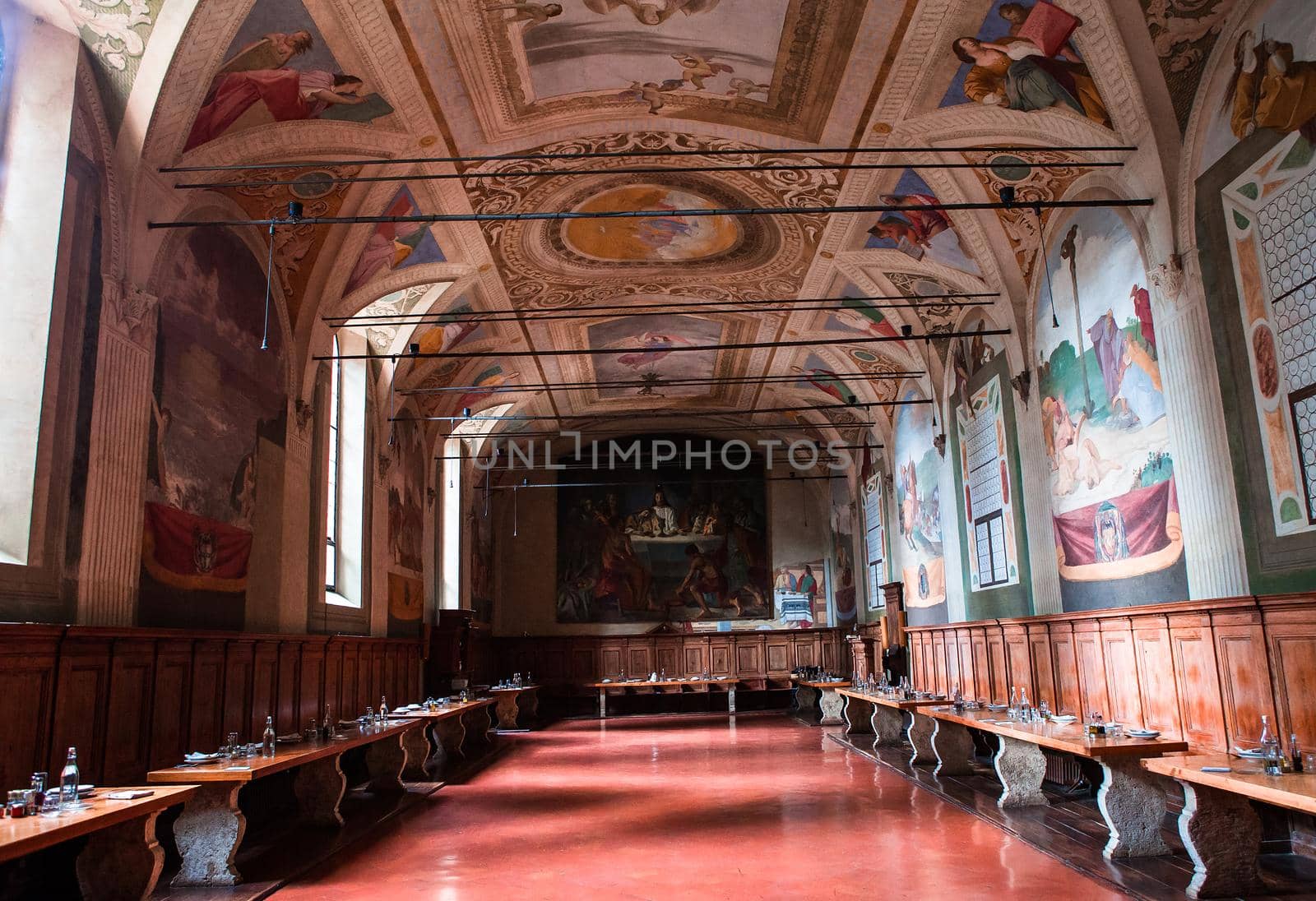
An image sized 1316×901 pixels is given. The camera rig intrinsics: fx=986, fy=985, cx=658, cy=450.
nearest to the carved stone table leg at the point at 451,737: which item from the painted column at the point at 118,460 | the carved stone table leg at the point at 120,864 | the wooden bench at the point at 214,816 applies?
the wooden bench at the point at 214,816

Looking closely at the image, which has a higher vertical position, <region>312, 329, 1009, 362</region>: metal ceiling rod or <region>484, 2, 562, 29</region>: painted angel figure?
<region>484, 2, 562, 29</region>: painted angel figure

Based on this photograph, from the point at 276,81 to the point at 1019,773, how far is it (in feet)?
33.4

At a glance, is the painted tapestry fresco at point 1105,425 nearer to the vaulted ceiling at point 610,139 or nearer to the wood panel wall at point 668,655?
the vaulted ceiling at point 610,139

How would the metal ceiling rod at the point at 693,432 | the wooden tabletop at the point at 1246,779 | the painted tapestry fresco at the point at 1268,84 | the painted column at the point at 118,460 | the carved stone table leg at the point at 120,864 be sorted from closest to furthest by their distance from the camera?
the wooden tabletop at the point at 1246,779 → the carved stone table leg at the point at 120,864 → the painted tapestry fresco at the point at 1268,84 → the painted column at the point at 118,460 → the metal ceiling rod at the point at 693,432

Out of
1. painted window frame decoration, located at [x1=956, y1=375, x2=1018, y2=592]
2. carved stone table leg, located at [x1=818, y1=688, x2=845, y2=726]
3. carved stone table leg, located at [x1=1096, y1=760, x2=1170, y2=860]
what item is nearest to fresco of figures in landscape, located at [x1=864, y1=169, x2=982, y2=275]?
painted window frame decoration, located at [x1=956, y1=375, x2=1018, y2=592]

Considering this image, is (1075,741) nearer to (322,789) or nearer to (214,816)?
(214,816)

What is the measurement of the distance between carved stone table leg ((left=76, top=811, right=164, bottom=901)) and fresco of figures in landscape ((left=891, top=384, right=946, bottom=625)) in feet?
47.0

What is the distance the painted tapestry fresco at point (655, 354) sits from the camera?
66.1ft

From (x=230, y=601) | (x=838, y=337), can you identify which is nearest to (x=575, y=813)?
(x=230, y=601)

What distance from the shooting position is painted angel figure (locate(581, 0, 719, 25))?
32.6ft

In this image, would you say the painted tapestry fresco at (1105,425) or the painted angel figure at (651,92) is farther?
the painted angel figure at (651,92)

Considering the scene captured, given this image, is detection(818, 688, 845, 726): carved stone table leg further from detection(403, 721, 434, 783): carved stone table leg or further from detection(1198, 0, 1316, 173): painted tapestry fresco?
detection(1198, 0, 1316, 173): painted tapestry fresco

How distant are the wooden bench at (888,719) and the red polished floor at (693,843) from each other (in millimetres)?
747

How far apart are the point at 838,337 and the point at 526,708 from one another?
12.0 meters
